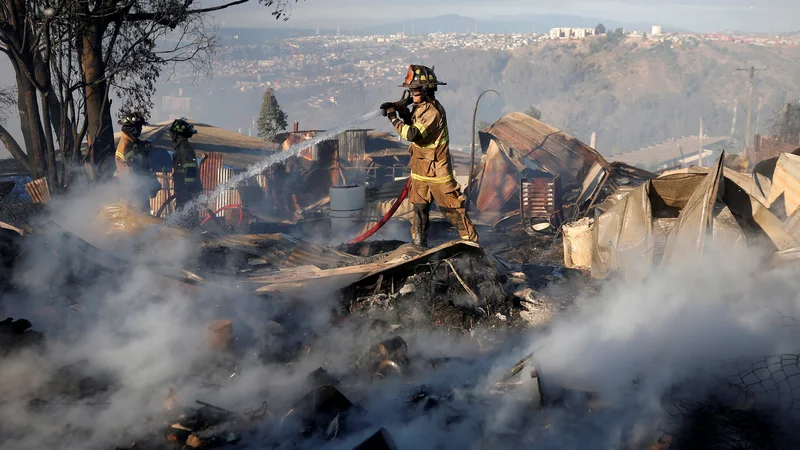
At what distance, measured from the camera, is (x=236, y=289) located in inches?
213

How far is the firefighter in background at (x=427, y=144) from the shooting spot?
618cm

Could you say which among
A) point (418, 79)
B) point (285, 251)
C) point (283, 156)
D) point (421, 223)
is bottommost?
point (285, 251)

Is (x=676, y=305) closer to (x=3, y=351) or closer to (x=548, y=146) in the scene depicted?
(x=3, y=351)

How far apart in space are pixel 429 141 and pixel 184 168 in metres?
4.48

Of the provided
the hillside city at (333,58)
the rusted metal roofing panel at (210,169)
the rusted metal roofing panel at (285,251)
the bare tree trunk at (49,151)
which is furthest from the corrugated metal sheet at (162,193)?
the hillside city at (333,58)

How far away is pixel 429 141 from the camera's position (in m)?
6.31

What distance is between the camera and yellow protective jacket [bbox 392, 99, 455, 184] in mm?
6184

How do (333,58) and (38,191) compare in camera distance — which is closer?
(38,191)

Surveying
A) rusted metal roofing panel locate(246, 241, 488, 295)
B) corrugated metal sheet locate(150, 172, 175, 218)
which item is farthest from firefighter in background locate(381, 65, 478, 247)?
corrugated metal sheet locate(150, 172, 175, 218)

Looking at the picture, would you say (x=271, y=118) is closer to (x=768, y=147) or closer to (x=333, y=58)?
(x=768, y=147)

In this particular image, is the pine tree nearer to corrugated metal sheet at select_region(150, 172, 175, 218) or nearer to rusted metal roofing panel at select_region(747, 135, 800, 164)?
corrugated metal sheet at select_region(150, 172, 175, 218)

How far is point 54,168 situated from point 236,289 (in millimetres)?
4797

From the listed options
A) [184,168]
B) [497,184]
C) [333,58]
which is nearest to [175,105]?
[333,58]

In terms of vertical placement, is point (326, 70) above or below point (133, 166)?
below
